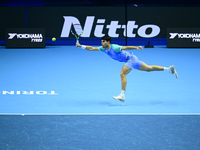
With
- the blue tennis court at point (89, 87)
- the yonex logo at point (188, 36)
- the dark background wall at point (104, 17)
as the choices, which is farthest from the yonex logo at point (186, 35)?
the blue tennis court at point (89, 87)

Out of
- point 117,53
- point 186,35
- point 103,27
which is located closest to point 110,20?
point 103,27

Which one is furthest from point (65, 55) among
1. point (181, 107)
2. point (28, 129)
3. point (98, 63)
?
point (28, 129)

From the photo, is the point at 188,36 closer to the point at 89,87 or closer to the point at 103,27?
the point at 103,27

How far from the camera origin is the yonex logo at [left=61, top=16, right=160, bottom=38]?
22.6 meters

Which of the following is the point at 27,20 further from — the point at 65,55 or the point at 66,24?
the point at 65,55

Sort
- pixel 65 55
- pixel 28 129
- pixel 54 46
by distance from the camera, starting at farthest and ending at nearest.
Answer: pixel 54 46 < pixel 65 55 < pixel 28 129

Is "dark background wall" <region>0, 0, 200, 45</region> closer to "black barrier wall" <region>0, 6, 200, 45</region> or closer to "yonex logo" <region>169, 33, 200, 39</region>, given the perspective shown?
"black barrier wall" <region>0, 6, 200, 45</region>

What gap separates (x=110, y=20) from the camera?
22.6m

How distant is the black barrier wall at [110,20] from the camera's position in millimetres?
22547

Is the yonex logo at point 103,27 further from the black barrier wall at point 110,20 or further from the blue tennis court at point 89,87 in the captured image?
the blue tennis court at point 89,87

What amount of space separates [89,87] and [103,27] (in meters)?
12.6

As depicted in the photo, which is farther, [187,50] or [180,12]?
[180,12]

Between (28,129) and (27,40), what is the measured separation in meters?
15.0

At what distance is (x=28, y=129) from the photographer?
21.2 ft
